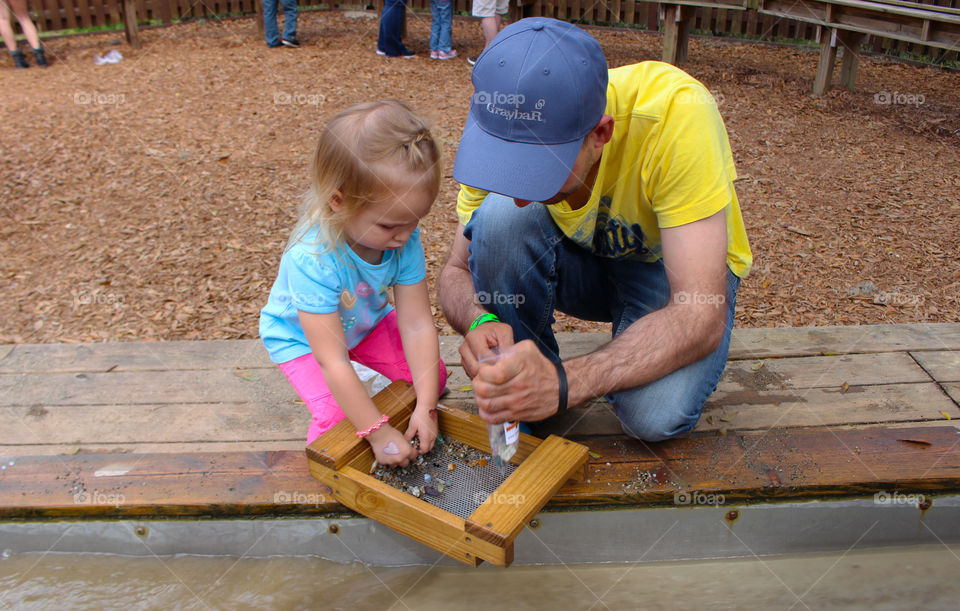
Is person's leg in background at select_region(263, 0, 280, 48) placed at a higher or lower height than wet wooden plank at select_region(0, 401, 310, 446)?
higher

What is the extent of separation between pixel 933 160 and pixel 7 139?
6.58 metres

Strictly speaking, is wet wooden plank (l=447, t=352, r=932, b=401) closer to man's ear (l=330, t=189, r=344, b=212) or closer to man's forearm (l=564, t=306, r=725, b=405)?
man's forearm (l=564, t=306, r=725, b=405)

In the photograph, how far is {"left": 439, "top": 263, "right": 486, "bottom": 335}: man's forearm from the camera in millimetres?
2107

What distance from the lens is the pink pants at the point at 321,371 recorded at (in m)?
2.12

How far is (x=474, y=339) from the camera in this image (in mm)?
1951

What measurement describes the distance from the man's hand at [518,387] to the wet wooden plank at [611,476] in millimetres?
268

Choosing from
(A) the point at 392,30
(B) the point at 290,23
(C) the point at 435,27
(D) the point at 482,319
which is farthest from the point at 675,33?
(D) the point at 482,319

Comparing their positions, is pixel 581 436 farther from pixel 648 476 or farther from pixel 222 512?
pixel 222 512

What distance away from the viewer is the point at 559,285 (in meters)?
2.37

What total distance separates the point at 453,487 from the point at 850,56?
6.10m

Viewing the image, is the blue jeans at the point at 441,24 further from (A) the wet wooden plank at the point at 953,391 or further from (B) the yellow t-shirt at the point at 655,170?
(A) the wet wooden plank at the point at 953,391

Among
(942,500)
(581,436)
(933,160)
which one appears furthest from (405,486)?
(933,160)

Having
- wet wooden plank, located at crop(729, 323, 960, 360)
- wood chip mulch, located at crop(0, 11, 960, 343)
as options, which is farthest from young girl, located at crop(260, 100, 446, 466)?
wood chip mulch, located at crop(0, 11, 960, 343)

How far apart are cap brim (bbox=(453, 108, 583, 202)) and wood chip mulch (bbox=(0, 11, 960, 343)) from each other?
1.76 meters
